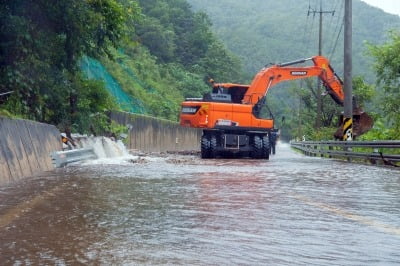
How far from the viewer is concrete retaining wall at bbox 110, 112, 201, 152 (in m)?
29.0

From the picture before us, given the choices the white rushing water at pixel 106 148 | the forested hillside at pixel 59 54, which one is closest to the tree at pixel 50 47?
the forested hillside at pixel 59 54

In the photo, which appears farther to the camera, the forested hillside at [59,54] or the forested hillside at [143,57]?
the forested hillside at [143,57]

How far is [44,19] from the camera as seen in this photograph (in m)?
16.7

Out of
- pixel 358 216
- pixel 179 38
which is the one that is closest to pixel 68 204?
pixel 358 216

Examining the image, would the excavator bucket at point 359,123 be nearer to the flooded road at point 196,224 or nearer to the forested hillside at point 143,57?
the forested hillside at point 143,57

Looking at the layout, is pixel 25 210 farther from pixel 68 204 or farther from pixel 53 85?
pixel 53 85

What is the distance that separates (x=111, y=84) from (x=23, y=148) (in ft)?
81.1

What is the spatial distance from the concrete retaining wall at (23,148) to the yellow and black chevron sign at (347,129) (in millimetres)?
15175

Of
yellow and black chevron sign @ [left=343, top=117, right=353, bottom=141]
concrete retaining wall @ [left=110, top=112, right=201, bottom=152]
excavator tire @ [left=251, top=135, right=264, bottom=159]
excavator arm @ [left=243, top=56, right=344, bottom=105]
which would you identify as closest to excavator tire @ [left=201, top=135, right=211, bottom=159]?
excavator tire @ [left=251, top=135, right=264, bottom=159]

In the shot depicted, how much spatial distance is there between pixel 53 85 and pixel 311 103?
51.6 meters

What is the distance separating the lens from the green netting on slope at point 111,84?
3319cm

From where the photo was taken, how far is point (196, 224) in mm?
6188

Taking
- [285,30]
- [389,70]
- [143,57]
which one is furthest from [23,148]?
[285,30]

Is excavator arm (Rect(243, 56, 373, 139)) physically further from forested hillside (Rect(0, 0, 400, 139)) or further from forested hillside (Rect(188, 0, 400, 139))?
forested hillside (Rect(188, 0, 400, 139))
